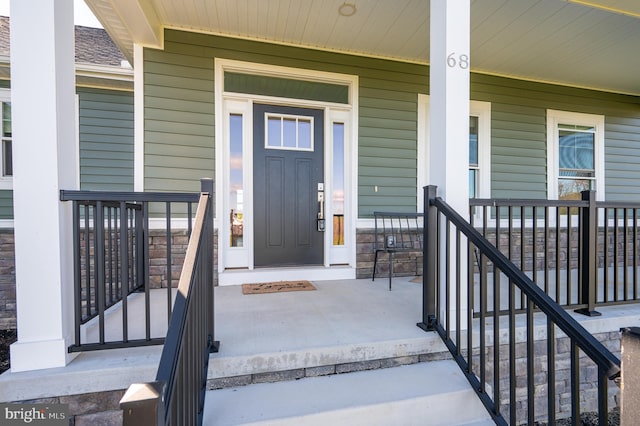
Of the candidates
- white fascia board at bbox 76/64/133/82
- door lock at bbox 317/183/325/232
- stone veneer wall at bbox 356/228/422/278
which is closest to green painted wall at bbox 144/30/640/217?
stone veneer wall at bbox 356/228/422/278

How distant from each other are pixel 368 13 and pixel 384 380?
10.5 ft

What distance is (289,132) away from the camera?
3.71 m

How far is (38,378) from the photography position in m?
1.48

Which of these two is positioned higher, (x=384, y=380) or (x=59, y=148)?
(x=59, y=148)

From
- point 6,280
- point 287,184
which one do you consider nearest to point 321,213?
point 287,184

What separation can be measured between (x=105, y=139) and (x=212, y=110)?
203cm

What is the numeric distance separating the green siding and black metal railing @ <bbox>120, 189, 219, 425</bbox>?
3.41 meters

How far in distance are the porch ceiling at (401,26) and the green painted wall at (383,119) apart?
0.18 meters

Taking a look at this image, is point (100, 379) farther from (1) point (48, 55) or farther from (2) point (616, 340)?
(2) point (616, 340)

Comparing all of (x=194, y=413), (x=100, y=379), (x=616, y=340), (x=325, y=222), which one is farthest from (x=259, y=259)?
(x=616, y=340)

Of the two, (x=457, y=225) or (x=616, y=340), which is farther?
(x=616, y=340)

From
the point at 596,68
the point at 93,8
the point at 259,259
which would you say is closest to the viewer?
the point at 93,8

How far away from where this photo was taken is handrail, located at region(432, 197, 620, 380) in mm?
1022

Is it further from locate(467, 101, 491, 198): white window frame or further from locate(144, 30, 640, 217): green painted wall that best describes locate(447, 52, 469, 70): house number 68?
locate(467, 101, 491, 198): white window frame
